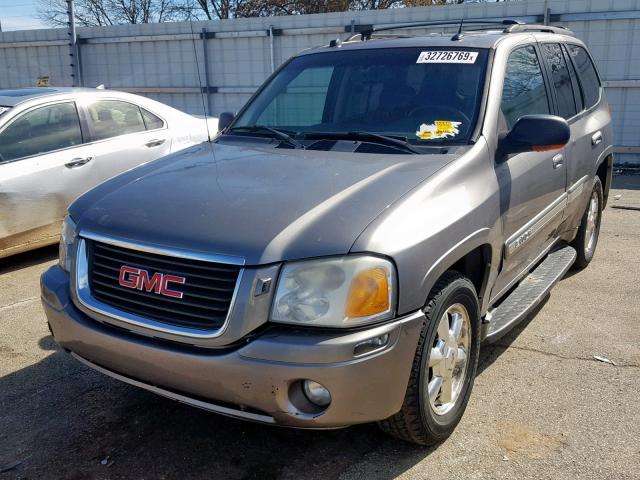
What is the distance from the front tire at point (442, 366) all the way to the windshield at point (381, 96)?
0.90 meters

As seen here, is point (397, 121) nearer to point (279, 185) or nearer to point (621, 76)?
point (279, 185)

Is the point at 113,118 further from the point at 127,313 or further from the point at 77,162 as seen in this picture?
the point at 127,313

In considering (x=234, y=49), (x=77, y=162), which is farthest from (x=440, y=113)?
(x=234, y=49)

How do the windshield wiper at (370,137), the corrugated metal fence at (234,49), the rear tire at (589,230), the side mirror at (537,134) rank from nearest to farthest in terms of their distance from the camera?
the side mirror at (537,134), the windshield wiper at (370,137), the rear tire at (589,230), the corrugated metal fence at (234,49)

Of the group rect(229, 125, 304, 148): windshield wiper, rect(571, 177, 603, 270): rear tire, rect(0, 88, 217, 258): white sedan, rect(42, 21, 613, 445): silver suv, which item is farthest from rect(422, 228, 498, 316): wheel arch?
rect(0, 88, 217, 258): white sedan

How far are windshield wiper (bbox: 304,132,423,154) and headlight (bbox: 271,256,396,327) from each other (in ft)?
3.57

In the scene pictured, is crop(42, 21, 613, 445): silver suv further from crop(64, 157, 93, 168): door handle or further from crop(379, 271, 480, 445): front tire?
crop(64, 157, 93, 168): door handle

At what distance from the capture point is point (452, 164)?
3051 millimetres

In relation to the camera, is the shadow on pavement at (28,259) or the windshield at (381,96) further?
the shadow on pavement at (28,259)

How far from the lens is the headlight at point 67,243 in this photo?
3052mm

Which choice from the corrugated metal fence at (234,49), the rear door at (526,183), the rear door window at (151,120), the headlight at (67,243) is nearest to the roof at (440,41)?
the rear door at (526,183)

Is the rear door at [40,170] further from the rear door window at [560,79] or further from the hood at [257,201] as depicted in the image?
the rear door window at [560,79]

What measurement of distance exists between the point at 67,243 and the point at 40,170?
3.05 metres

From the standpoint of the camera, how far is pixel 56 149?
6.01 metres
